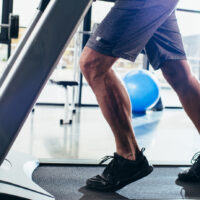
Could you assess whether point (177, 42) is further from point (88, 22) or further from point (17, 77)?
point (88, 22)

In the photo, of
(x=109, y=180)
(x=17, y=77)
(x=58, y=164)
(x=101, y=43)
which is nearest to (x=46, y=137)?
(x=58, y=164)

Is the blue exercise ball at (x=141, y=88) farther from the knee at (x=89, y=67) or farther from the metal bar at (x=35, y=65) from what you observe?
the metal bar at (x=35, y=65)

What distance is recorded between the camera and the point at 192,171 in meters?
1.42

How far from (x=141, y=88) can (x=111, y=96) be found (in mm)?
2416

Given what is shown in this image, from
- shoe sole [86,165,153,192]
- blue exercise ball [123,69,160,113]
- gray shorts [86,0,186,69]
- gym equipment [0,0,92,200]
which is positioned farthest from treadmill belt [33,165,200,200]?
blue exercise ball [123,69,160,113]

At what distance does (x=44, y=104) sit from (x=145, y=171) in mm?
3046

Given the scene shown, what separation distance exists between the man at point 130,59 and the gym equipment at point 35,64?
0.80 feet

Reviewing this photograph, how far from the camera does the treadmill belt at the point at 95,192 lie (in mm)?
1194

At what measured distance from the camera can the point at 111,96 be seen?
3.99 ft

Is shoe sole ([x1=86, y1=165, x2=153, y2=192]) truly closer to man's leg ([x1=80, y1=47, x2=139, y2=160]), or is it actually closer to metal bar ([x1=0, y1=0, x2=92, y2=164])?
man's leg ([x1=80, y1=47, x2=139, y2=160])

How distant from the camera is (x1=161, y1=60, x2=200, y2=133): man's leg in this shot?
53.9 inches

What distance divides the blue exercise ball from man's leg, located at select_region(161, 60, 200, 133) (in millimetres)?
2201

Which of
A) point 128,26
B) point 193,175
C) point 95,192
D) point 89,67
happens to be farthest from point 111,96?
point 193,175

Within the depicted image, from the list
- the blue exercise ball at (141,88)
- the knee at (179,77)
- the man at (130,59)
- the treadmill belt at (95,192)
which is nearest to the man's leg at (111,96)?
the man at (130,59)
